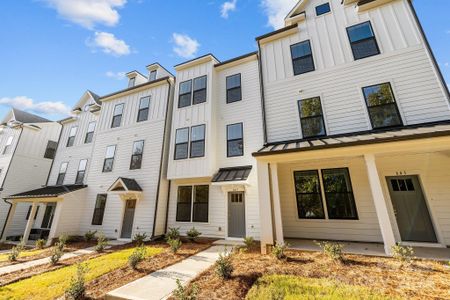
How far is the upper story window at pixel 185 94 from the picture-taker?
505 inches

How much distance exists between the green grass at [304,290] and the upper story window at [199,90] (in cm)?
1020

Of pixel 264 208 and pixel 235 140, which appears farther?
pixel 235 140

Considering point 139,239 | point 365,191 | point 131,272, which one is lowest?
point 131,272

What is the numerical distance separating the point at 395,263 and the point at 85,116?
23.0 meters

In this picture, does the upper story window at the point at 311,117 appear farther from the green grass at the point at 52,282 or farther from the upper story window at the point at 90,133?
the upper story window at the point at 90,133

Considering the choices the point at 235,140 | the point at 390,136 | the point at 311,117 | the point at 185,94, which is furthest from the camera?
the point at 185,94

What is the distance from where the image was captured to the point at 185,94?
1302cm

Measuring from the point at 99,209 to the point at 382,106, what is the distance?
56.5 feet

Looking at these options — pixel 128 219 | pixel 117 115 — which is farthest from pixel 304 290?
pixel 117 115

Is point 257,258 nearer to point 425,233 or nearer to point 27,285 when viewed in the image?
point 425,233

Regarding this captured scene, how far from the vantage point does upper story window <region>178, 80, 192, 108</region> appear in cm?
1284

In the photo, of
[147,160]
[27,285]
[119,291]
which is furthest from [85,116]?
[119,291]

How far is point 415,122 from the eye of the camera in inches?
299

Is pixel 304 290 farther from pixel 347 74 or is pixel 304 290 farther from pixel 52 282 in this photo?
pixel 347 74
